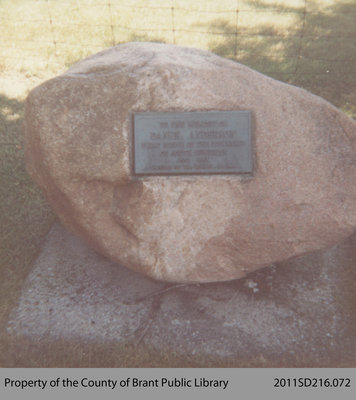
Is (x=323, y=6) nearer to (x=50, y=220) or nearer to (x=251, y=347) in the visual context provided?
(x=50, y=220)

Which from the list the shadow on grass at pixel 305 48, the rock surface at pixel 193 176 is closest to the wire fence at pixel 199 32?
the shadow on grass at pixel 305 48

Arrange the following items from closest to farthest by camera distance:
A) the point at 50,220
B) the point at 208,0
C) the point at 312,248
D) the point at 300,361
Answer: the point at 300,361
the point at 312,248
the point at 50,220
the point at 208,0

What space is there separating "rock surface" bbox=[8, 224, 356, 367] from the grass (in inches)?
27.4

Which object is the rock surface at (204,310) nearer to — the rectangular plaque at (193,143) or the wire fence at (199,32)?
the rectangular plaque at (193,143)

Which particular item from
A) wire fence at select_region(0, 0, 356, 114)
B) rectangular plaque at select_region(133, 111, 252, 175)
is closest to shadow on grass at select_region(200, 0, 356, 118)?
wire fence at select_region(0, 0, 356, 114)

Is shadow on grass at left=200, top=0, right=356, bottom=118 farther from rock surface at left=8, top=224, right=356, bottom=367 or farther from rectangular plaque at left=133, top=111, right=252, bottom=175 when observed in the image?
rectangular plaque at left=133, top=111, right=252, bottom=175

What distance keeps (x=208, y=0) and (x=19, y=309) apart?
6625 mm

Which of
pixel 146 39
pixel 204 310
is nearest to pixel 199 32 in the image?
pixel 146 39

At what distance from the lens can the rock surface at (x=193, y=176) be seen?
2568 millimetres

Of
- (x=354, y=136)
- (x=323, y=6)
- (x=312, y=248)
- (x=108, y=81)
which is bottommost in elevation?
(x=312, y=248)

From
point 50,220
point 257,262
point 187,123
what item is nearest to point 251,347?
point 257,262

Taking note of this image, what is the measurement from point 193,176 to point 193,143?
0.21 metres

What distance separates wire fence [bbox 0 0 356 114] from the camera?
6133mm

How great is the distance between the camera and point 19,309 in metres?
2.85
